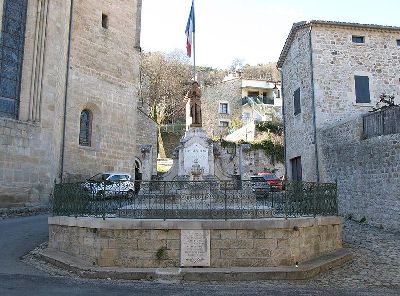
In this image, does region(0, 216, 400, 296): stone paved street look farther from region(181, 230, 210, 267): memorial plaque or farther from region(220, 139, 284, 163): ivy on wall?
region(220, 139, 284, 163): ivy on wall

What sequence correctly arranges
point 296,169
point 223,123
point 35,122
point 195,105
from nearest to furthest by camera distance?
point 195,105 → point 35,122 → point 296,169 → point 223,123

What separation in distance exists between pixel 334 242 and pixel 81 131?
14486 mm

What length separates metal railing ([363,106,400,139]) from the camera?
13234mm

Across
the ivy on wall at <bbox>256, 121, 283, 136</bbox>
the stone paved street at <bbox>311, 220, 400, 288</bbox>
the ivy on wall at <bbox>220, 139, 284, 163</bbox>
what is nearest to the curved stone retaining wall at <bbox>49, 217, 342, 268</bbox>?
the stone paved street at <bbox>311, 220, 400, 288</bbox>

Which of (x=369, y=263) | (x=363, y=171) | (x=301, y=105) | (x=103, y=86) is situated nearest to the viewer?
(x=369, y=263)

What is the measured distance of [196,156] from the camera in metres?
10.9

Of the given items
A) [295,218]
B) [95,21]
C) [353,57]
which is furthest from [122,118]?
[295,218]

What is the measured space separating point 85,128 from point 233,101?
89.1 feet

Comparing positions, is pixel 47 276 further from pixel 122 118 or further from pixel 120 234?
pixel 122 118

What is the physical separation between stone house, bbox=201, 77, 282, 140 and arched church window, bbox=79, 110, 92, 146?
22125 mm

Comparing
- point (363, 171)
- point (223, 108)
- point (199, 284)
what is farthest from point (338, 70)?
point (223, 108)

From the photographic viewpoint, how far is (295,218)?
26.7 feet

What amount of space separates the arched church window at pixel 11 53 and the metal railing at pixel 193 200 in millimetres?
7747

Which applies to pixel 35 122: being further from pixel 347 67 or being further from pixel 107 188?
pixel 347 67
